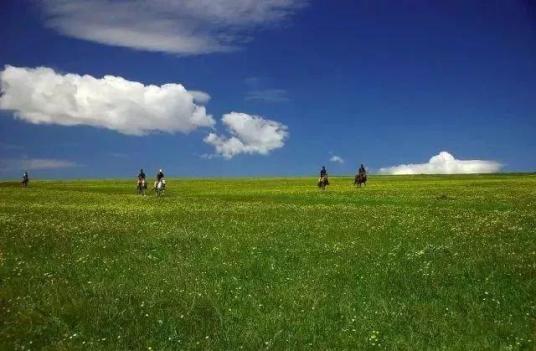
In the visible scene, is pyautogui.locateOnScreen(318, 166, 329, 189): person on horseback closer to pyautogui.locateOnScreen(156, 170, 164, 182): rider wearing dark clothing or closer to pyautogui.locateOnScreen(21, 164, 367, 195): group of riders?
pyautogui.locateOnScreen(21, 164, 367, 195): group of riders

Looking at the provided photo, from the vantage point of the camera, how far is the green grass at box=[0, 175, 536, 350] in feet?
38.6

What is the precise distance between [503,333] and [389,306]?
282cm

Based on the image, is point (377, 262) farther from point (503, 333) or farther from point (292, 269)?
point (503, 333)

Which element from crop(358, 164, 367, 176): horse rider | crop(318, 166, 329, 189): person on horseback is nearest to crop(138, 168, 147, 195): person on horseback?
crop(318, 166, 329, 189): person on horseback

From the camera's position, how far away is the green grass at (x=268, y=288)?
11.8 m

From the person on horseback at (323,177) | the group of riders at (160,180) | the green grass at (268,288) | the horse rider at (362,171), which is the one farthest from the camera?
the horse rider at (362,171)

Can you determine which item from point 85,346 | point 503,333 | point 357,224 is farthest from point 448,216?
point 85,346

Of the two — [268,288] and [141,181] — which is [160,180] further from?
[268,288]

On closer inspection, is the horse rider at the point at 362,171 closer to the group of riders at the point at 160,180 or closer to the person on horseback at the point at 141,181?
the group of riders at the point at 160,180

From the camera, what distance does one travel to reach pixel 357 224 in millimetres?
30844

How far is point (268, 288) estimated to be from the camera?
15.6m

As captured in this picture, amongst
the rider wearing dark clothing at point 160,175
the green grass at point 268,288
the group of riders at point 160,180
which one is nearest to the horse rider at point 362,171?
the group of riders at point 160,180

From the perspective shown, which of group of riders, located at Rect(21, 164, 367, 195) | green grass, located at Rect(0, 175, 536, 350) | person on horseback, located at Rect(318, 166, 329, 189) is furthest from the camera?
person on horseback, located at Rect(318, 166, 329, 189)

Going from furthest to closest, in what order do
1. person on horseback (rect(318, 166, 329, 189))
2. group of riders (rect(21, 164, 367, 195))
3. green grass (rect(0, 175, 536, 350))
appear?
person on horseback (rect(318, 166, 329, 189)) < group of riders (rect(21, 164, 367, 195)) < green grass (rect(0, 175, 536, 350))
